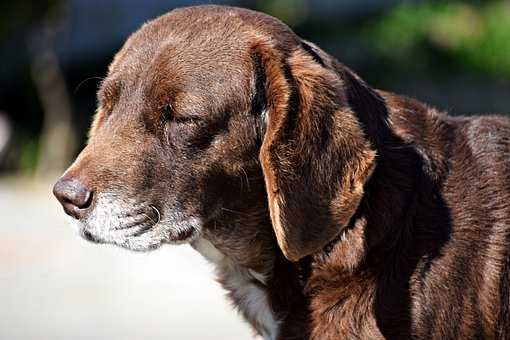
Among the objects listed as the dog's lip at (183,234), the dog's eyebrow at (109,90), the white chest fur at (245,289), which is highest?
the dog's eyebrow at (109,90)

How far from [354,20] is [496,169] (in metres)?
13.6

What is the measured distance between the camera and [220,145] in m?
3.67

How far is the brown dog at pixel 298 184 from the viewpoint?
3.59 metres

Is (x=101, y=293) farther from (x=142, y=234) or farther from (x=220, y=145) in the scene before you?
(x=220, y=145)

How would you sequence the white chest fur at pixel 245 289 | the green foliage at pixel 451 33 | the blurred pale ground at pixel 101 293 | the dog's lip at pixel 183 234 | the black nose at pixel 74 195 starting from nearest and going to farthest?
the black nose at pixel 74 195 < the dog's lip at pixel 183 234 < the white chest fur at pixel 245 289 < the blurred pale ground at pixel 101 293 < the green foliage at pixel 451 33

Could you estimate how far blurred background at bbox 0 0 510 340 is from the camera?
7.93 meters

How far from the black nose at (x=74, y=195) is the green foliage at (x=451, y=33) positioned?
40.1 ft

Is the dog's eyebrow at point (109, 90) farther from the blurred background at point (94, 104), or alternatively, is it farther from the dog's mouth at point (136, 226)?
the blurred background at point (94, 104)

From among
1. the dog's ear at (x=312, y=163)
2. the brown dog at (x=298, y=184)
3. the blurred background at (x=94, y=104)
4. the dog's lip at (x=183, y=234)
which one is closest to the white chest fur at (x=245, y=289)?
the brown dog at (x=298, y=184)

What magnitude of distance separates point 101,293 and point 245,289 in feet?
15.1

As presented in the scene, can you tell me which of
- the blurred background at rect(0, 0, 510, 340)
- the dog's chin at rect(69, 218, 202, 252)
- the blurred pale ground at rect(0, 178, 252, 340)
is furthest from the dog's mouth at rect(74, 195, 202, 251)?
the blurred pale ground at rect(0, 178, 252, 340)

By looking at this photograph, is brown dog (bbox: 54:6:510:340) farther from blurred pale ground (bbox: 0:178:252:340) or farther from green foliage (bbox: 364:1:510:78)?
green foliage (bbox: 364:1:510:78)

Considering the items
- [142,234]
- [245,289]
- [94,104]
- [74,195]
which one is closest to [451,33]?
[94,104]

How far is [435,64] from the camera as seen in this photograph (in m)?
15.5
